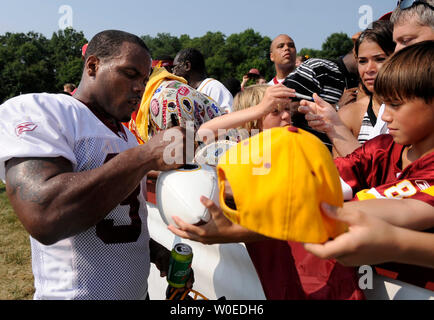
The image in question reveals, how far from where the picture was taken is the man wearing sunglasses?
1743mm

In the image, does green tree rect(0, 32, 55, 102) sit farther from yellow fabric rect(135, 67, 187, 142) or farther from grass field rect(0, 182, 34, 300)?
yellow fabric rect(135, 67, 187, 142)

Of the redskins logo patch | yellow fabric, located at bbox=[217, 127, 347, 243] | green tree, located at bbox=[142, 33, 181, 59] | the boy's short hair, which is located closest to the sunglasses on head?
the boy's short hair

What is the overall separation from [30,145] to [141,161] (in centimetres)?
40

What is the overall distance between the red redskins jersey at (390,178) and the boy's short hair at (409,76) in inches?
8.8

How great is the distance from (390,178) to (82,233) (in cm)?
130

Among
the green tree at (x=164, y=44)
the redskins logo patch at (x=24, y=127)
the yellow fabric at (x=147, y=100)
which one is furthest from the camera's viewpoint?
the green tree at (x=164, y=44)

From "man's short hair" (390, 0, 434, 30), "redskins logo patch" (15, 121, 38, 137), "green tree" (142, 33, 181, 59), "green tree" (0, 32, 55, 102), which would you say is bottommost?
"redskins logo patch" (15, 121, 38, 137)

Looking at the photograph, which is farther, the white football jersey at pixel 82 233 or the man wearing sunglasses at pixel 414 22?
the man wearing sunglasses at pixel 414 22

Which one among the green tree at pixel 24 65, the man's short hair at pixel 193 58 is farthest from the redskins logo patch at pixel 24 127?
the green tree at pixel 24 65

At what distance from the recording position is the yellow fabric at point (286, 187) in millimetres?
869

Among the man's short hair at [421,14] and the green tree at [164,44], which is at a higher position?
the green tree at [164,44]

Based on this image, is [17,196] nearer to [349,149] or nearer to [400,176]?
[400,176]

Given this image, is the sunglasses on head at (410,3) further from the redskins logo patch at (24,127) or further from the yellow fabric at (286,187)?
the redskins logo patch at (24,127)
